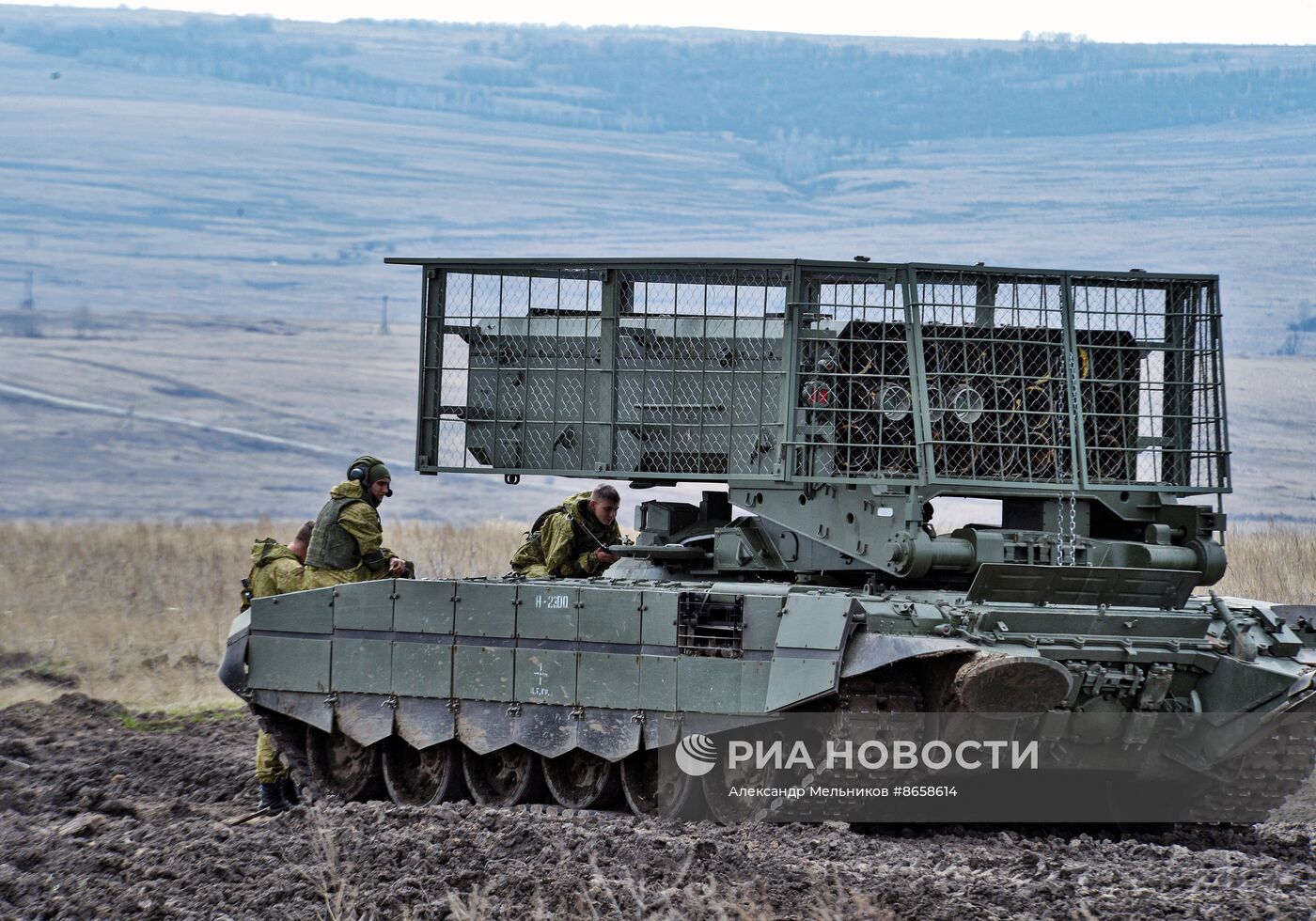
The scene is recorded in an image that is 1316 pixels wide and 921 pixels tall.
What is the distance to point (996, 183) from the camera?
83.2 m

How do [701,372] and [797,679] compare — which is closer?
[797,679]

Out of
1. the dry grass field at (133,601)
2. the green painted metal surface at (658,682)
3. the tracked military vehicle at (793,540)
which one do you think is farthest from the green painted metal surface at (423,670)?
the dry grass field at (133,601)

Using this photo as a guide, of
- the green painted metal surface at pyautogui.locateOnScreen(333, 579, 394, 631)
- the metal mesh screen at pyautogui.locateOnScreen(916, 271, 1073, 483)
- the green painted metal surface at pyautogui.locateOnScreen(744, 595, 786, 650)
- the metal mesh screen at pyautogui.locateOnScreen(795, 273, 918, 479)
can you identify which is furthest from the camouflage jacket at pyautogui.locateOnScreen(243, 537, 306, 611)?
the metal mesh screen at pyautogui.locateOnScreen(916, 271, 1073, 483)

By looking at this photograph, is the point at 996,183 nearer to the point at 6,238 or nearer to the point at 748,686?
the point at 6,238

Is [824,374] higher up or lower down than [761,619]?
higher up

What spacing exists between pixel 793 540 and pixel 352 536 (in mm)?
3510

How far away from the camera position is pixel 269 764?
1559cm

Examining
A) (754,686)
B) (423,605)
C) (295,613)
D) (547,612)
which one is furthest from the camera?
(295,613)

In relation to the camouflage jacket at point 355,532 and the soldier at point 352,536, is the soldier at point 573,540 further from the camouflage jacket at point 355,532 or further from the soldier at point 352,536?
the camouflage jacket at point 355,532

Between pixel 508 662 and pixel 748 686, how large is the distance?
2112 mm

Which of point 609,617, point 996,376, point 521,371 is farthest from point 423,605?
point 996,376

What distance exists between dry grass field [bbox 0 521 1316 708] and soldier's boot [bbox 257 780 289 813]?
19.4 ft

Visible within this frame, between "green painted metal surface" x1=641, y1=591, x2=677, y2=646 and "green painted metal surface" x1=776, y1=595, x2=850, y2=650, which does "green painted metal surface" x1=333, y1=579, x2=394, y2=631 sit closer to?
"green painted metal surface" x1=641, y1=591, x2=677, y2=646

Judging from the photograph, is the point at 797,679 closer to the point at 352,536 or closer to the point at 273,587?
the point at 352,536
